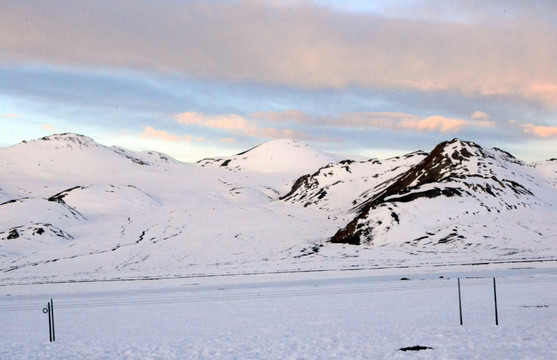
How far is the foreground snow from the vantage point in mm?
19312

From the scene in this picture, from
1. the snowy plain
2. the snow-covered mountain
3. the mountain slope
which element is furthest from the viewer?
the mountain slope

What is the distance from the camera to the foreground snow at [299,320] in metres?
19.3

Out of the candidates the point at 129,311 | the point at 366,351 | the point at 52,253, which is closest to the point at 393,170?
the point at 52,253

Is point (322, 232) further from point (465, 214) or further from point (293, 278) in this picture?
point (293, 278)

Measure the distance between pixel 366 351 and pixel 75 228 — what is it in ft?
287

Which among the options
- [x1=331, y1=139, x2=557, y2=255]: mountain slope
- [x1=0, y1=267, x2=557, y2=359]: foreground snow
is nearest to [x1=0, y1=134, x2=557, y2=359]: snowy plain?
[x1=0, y1=267, x2=557, y2=359]: foreground snow

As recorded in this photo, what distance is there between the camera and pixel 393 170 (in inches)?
5605

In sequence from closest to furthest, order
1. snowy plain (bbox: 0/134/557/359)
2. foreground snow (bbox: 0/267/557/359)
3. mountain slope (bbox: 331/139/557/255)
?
foreground snow (bbox: 0/267/557/359) < snowy plain (bbox: 0/134/557/359) < mountain slope (bbox: 331/139/557/255)

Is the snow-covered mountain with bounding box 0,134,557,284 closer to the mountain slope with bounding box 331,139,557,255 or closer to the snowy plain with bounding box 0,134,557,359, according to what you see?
the mountain slope with bounding box 331,139,557,255

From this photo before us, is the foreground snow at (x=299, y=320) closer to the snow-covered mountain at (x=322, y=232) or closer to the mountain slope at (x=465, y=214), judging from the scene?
the snow-covered mountain at (x=322, y=232)

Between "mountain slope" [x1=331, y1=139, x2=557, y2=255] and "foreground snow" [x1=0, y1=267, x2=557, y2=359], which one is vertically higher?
"mountain slope" [x1=331, y1=139, x2=557, y2=255]

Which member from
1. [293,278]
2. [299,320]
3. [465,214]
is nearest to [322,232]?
[465,214]

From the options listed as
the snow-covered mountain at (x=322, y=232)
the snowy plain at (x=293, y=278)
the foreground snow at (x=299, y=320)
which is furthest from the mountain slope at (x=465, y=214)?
the foreground snow at (x=299, y=320)

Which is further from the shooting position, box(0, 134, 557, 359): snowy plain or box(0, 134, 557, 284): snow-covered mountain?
box(0, 134, 557, 284): snow-covered mountain
